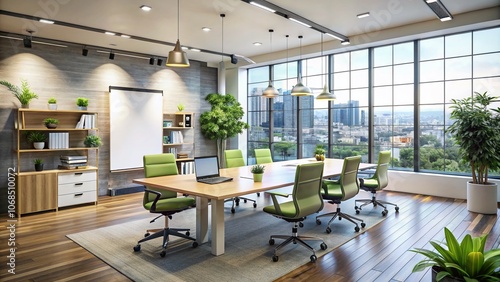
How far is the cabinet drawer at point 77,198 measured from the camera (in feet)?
20.0

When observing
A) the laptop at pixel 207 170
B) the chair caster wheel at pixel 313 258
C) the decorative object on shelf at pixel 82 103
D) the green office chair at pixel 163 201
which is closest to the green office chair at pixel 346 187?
the chair caster wheel at pixel 313 258

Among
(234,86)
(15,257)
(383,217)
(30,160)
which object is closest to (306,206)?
(383,217)

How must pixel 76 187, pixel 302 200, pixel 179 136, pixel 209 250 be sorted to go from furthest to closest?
pixel 179 136 < pixel 76 187 < pixel 209 250 < pixel 302 200

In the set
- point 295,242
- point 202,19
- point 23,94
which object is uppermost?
point 202,19

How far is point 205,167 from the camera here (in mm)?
4262

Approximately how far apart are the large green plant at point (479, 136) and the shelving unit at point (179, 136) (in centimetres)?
573

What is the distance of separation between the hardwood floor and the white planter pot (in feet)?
0.49

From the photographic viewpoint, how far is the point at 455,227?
4.73 m

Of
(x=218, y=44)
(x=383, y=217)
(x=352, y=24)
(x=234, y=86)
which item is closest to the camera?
(x=383, y=217)

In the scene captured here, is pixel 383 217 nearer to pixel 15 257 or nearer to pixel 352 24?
pixel 352 24

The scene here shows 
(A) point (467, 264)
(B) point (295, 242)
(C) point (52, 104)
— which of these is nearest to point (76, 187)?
(C) point (52, 104)

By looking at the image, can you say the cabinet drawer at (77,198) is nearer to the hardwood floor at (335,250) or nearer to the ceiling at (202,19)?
the hardwood floor at (335,250)

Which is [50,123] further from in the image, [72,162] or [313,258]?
[313,258]

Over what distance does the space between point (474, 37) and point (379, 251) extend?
4840mm
